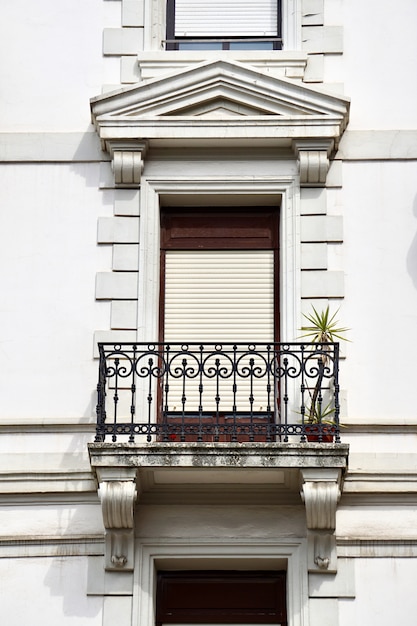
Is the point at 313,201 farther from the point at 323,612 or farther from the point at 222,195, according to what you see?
the point at 323,612

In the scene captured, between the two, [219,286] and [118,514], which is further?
[219,286]

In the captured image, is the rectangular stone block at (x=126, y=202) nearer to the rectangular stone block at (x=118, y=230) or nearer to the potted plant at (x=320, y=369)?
the rectangular stone block at (x=118, y=230)

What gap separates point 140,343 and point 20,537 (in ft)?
7.64

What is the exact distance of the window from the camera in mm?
18625

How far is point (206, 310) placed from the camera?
1741 cm

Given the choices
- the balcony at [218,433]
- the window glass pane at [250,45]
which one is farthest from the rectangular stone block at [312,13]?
the balcony at [218,433]

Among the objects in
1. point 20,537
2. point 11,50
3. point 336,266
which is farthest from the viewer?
point 11,50

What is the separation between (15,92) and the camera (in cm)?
1817

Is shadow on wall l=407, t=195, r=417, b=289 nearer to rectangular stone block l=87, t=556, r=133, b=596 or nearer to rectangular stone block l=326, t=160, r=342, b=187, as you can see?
rectangular stone block l=326, t=160, r=342, b=187

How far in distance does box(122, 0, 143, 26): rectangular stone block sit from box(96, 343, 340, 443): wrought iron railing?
3.97 meters

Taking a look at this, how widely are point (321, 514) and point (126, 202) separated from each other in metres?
4.23

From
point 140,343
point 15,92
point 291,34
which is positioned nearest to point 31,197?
point 15,92

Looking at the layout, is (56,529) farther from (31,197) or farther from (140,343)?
(31,197)

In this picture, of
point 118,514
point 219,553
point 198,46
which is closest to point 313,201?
point 198,46
